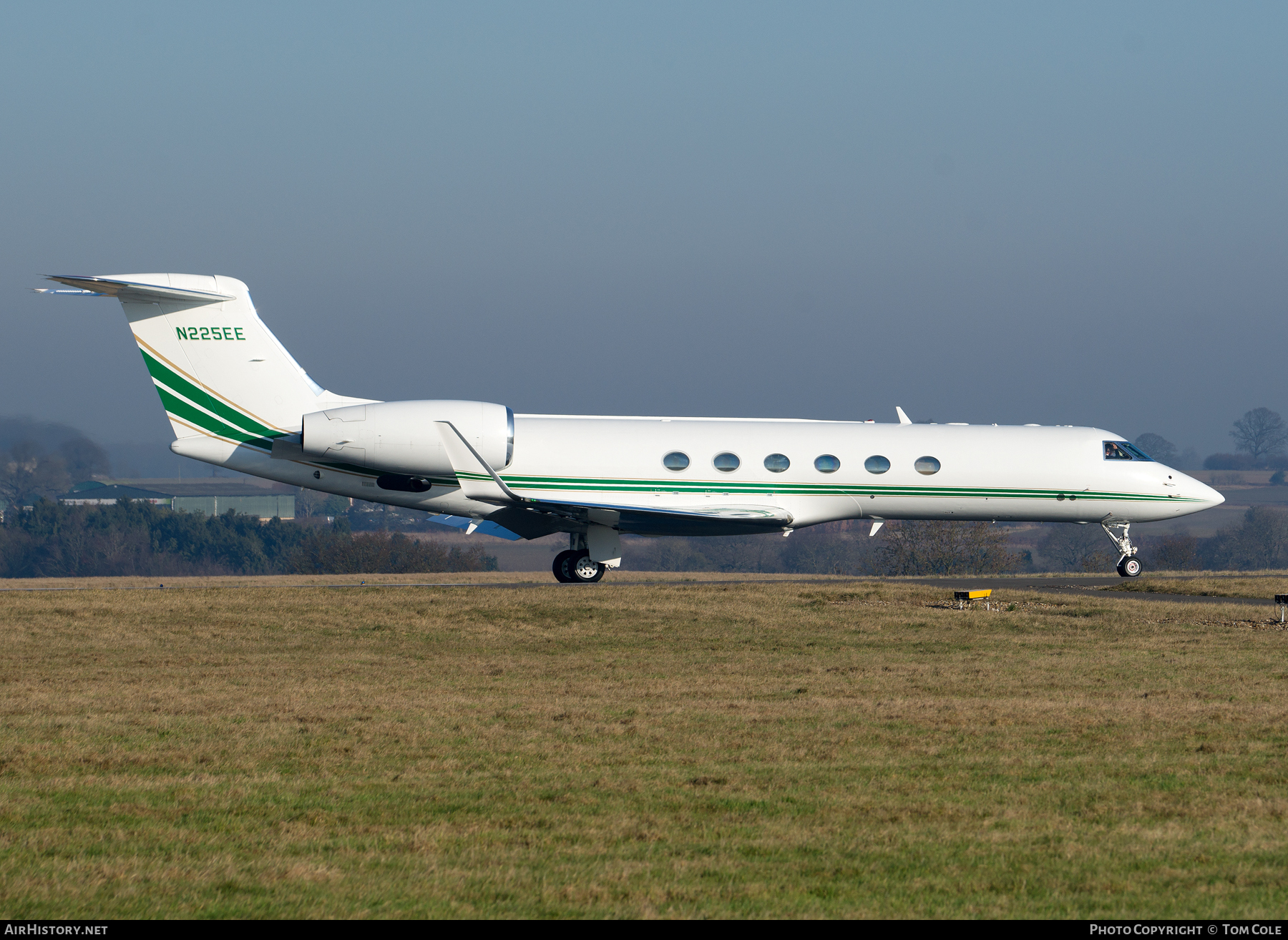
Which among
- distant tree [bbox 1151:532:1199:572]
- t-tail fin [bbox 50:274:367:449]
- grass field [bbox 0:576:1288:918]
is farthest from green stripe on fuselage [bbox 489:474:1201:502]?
distant tree [bbox 1151:532:1199:572]

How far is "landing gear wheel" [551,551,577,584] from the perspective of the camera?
90.9 ft

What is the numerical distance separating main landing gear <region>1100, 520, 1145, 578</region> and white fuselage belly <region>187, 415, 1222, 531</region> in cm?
66

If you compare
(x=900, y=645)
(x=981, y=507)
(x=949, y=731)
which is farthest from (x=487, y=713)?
(x=981, y=507)

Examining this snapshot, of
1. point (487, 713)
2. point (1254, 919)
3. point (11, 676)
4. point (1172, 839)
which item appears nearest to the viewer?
point (1254, 919)

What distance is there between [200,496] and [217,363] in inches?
4724

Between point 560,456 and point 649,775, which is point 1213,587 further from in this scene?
point 649,775

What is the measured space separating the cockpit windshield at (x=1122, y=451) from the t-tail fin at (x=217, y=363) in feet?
54.6

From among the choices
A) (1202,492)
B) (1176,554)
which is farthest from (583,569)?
(1176,554)

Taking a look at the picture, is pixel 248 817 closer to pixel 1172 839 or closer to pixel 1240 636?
pixel 1172 839

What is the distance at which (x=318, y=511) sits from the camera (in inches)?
5207

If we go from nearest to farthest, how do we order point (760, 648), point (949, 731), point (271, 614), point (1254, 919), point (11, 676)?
point (1254, 919), point (949, 731), point (11, 676), point (760, 648), point (271, 614)

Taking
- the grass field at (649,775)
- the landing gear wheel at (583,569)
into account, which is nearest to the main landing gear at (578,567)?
the landing gear wheel at (583,569)

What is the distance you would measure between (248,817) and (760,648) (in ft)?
35.3

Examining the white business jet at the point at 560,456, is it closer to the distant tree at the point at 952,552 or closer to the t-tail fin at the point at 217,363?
the t-tail fin at the point at 217,363
